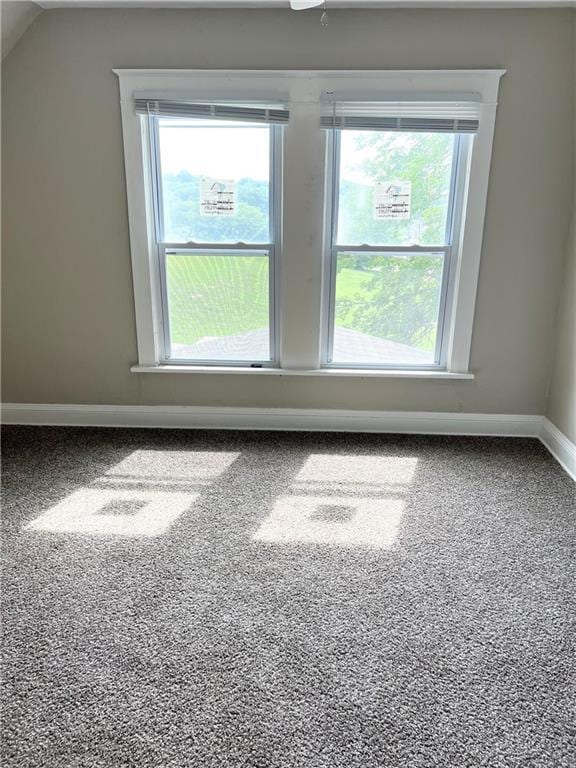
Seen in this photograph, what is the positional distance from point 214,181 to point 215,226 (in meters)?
0.25

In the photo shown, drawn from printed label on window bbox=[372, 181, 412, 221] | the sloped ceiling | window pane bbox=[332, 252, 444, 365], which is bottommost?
window pane bbox=[332, 252, 444, 365]

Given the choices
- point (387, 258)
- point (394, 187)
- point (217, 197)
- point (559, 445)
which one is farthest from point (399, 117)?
point (559, 445)

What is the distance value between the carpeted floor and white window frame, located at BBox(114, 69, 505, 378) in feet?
2.26

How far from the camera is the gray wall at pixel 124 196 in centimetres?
279

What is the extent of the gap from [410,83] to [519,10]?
25.3 inches

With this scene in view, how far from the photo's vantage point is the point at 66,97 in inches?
116

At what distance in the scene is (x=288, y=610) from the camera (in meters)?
1.90

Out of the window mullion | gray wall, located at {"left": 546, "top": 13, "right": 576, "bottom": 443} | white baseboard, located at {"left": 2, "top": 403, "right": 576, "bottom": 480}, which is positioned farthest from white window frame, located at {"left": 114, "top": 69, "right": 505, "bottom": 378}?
gray wall, located at {"left": 546, "top": 13, "right": 576, "bottom": 443}

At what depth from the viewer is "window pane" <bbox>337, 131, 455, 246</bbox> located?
2.97m

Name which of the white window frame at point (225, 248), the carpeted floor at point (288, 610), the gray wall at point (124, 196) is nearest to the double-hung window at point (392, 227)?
the gray wall at point (124, 196)

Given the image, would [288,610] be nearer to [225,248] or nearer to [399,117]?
[225,248]

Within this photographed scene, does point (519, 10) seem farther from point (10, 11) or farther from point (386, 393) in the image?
point (10, 11)

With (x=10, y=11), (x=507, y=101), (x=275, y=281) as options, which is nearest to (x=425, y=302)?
(x=275, y=281)

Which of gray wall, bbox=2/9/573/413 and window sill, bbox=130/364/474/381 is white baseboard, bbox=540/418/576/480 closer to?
gray wall, bbox=2/9/573/413
